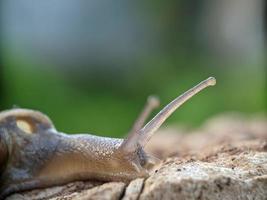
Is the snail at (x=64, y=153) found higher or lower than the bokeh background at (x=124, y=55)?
higher

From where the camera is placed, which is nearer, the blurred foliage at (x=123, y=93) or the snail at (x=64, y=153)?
the snail at (x=64, y=153)

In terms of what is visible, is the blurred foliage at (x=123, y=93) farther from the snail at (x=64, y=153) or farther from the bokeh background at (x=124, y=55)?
the snail at (x=64, y=153)

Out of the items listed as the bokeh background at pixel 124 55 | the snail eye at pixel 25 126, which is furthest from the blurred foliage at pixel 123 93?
the snail eye at pixel 25 126

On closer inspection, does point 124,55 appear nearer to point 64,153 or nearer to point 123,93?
point 123,93

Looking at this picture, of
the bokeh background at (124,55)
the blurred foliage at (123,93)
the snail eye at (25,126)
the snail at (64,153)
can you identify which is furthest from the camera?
the bokeh background at (124,55)

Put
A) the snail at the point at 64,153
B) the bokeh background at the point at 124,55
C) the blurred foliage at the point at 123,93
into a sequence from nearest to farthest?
the snail at the point at 64,153 → the blurred foliage at the point at 123,93 → the bokeh background at the point at 124,55

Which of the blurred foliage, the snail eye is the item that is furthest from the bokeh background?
the snail eye

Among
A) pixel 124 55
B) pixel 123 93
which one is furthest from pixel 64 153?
pixel 124 55
